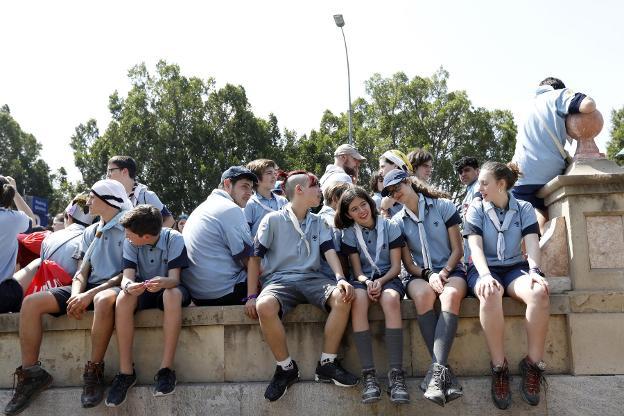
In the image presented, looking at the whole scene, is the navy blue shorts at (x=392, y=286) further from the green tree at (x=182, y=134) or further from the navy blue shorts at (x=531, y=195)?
the green tree at (x=182, y=134)

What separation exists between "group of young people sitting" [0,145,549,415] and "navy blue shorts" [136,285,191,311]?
0.05 feet

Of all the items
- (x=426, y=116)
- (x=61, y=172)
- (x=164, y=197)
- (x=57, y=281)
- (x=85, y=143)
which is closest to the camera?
(x=57, y=281)

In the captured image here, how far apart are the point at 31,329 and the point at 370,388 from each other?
116 inches

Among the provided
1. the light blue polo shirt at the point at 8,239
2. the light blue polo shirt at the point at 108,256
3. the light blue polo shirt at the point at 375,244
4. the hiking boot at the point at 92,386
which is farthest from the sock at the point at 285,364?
the light blue polo shirt at the point at 8,239

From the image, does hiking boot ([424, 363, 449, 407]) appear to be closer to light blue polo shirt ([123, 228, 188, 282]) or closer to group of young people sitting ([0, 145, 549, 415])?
group of young people sitting ([0, 145, 549, 415])

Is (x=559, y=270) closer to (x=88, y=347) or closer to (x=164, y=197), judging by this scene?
(x=88, y=347)

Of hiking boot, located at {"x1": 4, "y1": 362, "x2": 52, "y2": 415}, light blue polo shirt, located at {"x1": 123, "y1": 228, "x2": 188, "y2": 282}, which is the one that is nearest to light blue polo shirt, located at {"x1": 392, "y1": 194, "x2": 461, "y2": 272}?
light blue polo shirt, located at {"x1": 123, "y1": 228, "x2": 188, "y2": 282}

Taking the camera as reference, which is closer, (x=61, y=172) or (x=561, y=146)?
(x=561, y=146)

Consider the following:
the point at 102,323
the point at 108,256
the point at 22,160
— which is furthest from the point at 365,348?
the point at 22,160

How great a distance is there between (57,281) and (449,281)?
11.8 feet

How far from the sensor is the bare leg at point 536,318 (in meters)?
4.71

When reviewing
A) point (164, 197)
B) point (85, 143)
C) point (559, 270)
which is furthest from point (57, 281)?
point (85, 143)

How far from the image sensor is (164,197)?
31.7m

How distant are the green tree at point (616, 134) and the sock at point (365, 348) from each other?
35.6 m
